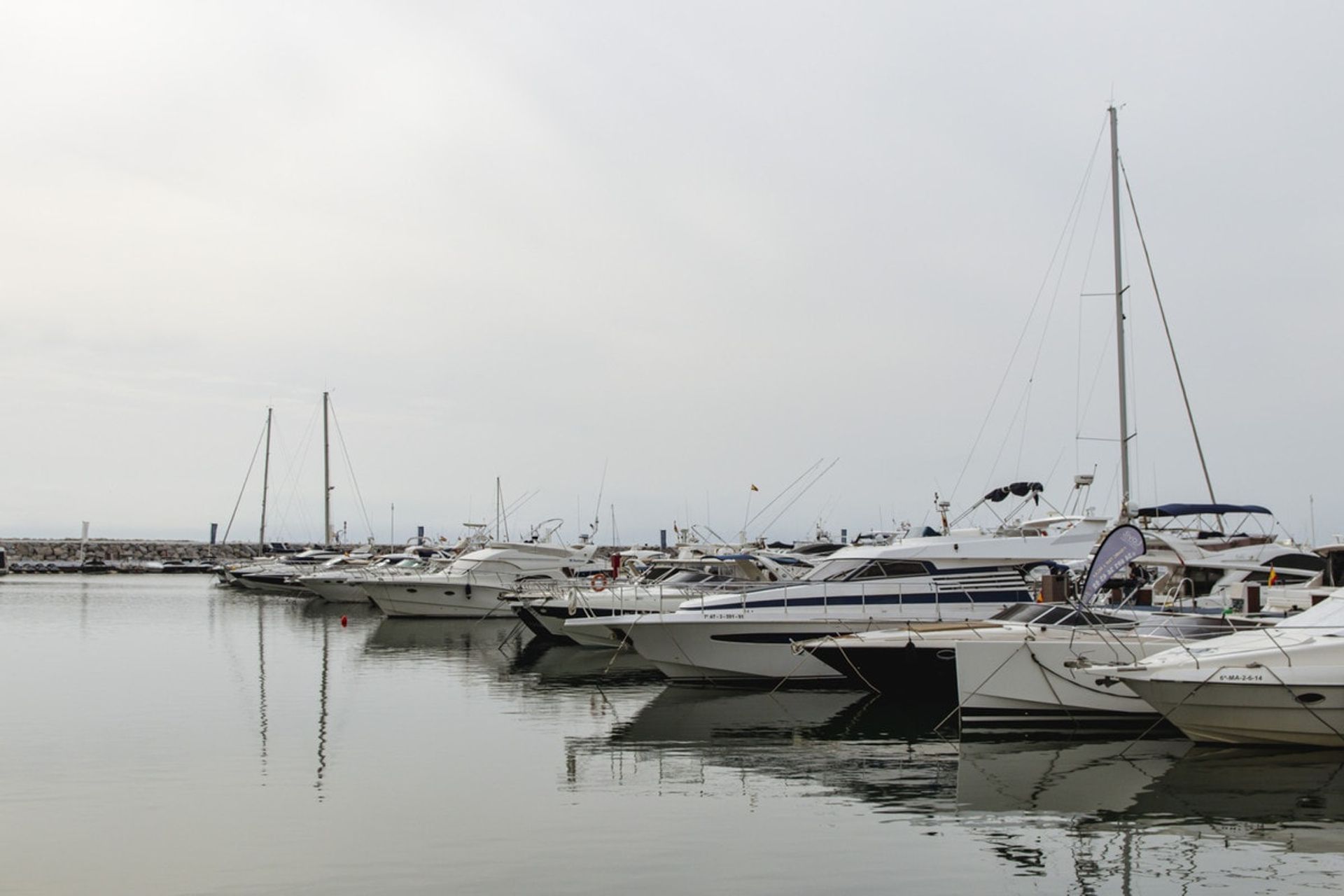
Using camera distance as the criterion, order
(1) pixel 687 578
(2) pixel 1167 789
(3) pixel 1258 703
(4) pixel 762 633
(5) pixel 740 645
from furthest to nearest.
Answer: (1) pixel 687 578, (5) pixel 740 645, (4) pixel 762 633, (3) pixel 1258 703, (2) pixel 1167 789

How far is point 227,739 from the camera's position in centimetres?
2128

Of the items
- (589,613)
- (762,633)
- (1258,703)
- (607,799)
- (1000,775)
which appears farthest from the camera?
(589,613)

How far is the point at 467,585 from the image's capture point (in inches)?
2064

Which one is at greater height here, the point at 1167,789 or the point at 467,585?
the point at 467,585

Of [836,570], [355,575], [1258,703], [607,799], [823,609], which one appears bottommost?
[607,799]

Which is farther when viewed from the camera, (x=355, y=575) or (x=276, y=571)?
(x=276, y=571)

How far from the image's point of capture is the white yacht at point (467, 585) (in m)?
52.3

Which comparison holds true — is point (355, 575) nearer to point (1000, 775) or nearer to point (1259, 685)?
point (1000, 775)

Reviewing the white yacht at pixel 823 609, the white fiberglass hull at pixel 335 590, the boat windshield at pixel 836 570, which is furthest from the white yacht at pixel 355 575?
the boat windshield at pixel 836 570

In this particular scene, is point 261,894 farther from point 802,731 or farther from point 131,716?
point 131,716

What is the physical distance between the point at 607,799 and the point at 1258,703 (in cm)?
917

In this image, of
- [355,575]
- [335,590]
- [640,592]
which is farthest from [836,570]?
[335,590]

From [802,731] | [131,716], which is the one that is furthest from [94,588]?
[802,731]

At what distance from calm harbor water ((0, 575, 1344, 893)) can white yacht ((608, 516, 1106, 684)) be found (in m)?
0.79
